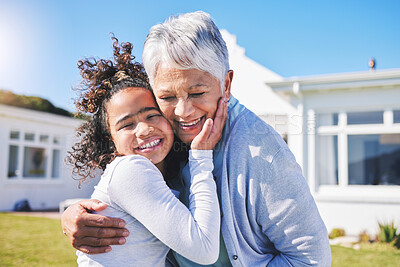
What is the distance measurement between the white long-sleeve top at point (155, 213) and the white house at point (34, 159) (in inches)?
532

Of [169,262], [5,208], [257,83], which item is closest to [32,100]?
[5,208]

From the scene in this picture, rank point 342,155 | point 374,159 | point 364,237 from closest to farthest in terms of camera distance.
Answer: point 364,237
point 342,155
point 374,159

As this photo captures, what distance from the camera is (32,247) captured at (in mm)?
7625

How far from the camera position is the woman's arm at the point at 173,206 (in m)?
1.79

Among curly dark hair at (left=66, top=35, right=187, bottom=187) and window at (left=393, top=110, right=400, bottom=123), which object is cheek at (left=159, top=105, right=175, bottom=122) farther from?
window at (left=393, top=110, right=400, bottom=123)

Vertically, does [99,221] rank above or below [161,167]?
below

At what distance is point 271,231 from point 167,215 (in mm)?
550

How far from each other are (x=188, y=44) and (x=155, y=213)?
891 mm

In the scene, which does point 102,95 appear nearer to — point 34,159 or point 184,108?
point 184,108

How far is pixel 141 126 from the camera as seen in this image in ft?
7.39

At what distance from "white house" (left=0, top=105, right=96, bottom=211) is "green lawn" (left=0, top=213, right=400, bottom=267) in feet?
16.6

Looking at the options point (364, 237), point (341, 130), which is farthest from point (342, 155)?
point (364, 237)

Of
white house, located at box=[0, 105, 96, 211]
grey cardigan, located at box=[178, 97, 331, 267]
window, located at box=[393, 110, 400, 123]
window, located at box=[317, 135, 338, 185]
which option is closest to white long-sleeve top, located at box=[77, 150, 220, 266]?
grey cardigan, located at box=[178, 97, 331, 267]

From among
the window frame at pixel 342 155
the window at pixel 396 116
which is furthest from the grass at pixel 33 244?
the window at pixel 396 116
